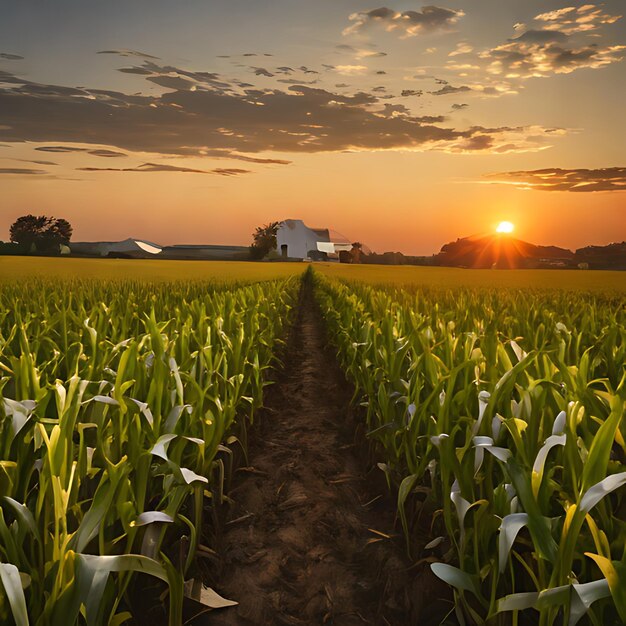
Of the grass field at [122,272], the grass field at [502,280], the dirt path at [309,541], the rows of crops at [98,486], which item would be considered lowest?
the dirt path at [309,541]

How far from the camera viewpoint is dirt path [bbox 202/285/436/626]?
259cm

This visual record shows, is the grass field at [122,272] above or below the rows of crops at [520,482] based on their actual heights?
above

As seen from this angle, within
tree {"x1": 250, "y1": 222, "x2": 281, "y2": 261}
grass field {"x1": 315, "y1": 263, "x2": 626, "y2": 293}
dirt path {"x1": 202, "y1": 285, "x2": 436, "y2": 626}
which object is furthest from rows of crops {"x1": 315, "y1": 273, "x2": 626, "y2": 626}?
tree {"x1": 250, "y1": 222, "x2": 281, "y2": 261}

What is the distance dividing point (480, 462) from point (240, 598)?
4.51ft

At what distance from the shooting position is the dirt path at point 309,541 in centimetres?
A: 259

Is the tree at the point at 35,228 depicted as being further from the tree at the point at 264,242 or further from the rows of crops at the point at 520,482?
the rows of crops at the point at 520,482

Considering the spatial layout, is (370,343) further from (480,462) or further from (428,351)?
(480,462)

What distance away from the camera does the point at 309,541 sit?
3266mm

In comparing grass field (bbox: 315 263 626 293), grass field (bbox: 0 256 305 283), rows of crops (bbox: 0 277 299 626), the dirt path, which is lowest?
the dirt path

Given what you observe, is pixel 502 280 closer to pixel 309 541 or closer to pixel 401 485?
pixel 309 541

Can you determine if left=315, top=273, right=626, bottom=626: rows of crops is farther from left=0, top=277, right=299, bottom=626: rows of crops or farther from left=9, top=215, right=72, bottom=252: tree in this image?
left=9, top=215, right=72, bottom=252: tree

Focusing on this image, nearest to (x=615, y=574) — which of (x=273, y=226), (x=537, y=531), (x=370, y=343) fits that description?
(x=537, y=531)

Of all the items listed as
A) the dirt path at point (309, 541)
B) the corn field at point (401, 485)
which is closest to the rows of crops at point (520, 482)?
the corn field at point (401, 485)

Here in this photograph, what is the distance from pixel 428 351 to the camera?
2.94 m
